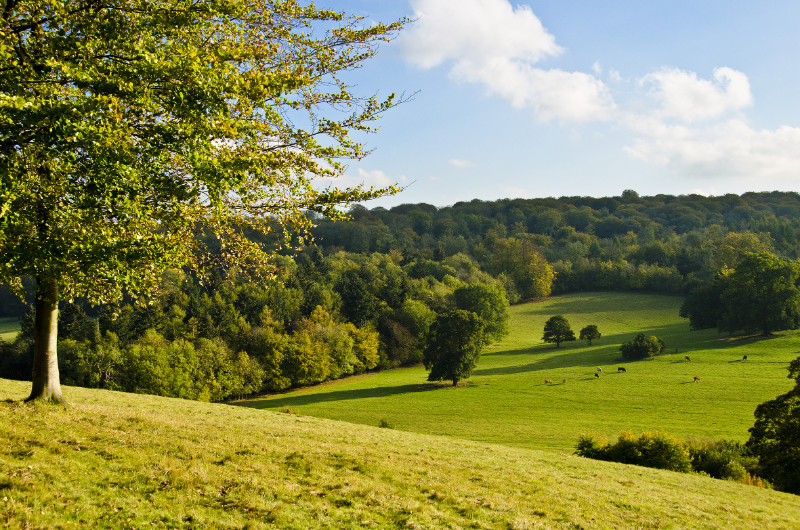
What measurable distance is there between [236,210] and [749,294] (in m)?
81.7

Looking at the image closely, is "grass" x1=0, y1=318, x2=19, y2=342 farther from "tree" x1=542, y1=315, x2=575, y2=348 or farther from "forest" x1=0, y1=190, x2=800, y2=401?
"tree" x1=542, y1=315, x2=575, y2=348

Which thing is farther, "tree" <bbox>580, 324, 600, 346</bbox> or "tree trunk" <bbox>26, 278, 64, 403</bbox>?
"tree" <bbox>580, 324, 600, 346</bbox>

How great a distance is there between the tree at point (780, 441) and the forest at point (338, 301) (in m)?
23.6

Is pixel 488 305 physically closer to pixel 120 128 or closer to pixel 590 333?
pixel 590 333

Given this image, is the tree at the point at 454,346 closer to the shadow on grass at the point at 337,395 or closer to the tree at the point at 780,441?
the shadow on grass at the point at 337,395

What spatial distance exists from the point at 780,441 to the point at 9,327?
11130 centimetres

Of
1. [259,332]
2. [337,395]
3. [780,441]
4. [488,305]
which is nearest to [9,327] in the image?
[259,332]

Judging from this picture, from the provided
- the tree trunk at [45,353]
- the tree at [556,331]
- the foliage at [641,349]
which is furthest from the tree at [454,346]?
the tree trunk at [45,353]

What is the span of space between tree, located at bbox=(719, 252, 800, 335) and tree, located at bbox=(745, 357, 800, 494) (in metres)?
57.3

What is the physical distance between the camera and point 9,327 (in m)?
91.9

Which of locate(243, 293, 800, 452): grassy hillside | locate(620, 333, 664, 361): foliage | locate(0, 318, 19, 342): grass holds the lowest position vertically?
locate(243, 293, 800, 452): grassy hillside

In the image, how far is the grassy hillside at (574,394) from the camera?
40875 mm

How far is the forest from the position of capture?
2525 inches

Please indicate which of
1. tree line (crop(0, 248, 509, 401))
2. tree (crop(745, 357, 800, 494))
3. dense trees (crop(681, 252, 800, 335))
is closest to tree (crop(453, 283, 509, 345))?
tree line (crop(0, 248, 509, 401))
